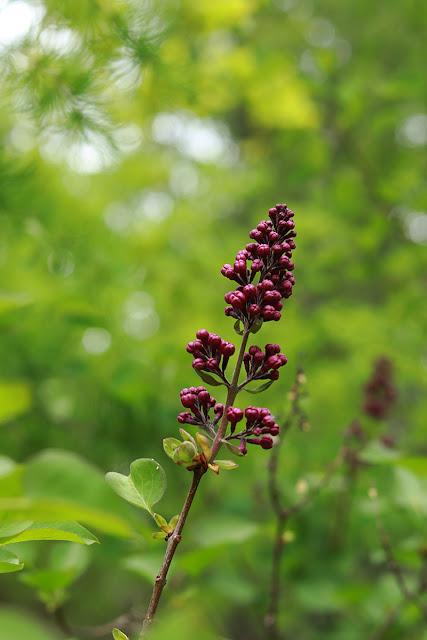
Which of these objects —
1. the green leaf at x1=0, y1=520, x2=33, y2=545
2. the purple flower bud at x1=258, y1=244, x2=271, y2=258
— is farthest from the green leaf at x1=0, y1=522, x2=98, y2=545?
the purple flower bud at x1=258, y1=244, x2=271, y2=258

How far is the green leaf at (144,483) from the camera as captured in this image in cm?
51

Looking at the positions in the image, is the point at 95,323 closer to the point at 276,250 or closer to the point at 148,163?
the point at 276,250

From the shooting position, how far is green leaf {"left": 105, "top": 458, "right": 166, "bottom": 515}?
20.0 inches

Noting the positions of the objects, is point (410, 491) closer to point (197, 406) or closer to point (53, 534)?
point (197, 406)

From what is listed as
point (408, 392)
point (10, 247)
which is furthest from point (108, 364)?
point (408, 392)

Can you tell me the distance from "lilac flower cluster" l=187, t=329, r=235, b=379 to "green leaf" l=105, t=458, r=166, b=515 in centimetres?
11

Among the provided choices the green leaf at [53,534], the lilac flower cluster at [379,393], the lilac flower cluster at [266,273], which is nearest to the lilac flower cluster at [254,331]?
the lilac flower cluster at [266,273]

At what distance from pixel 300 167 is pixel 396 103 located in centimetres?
105

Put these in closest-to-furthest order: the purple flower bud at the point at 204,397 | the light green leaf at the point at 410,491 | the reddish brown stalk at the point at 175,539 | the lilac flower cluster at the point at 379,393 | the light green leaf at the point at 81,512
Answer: the light green leaf at the point at 81,512, the reddish brown stalk at the point at 175,539, the purple flower bud at the point at 204,397, the light green leaf at the point at 410,491, the lilac flower cluster at the point at 379,393

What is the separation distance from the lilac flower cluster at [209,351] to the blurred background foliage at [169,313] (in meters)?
0.21

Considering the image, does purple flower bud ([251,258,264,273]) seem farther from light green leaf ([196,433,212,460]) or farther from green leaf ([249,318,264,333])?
light green leaf ([196,433,212,460])

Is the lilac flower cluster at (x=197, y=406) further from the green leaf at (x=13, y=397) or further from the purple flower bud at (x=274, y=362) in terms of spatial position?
the green leaf at (x=13, y=397)

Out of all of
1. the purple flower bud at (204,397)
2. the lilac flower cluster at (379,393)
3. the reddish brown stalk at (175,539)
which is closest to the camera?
the reddish brown stalk at (175,539)

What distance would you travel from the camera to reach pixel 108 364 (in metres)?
1.91
